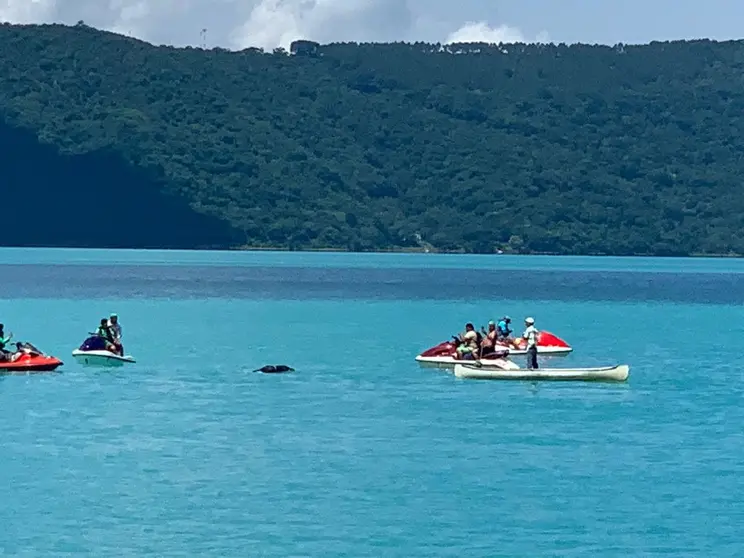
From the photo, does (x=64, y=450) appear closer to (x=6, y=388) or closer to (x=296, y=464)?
(x=296, y=464)

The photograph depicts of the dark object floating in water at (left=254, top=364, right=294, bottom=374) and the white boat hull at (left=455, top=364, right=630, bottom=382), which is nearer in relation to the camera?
the white boat hull at (left=455, top=364, right=630, bottom=382)

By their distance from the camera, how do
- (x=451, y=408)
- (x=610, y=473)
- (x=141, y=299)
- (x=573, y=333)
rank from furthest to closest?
(x=141, y=299)
(x=573, y=333)
(x=451, y=408)
(x=610, y=473)

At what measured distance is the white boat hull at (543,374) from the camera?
165 ft

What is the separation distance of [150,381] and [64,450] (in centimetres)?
1370

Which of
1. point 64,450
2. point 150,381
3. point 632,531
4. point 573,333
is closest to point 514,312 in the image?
point 573,333

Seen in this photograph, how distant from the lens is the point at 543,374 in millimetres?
50219

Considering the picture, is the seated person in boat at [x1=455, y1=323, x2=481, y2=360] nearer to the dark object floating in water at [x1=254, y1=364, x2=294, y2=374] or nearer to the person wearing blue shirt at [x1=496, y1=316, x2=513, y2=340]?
the person wearing blue shirt at [x1=496, y1=316, x2=513, y2=340]

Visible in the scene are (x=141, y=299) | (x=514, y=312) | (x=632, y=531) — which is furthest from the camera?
(x=141, y=299)

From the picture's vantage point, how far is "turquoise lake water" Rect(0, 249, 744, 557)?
2898 cm

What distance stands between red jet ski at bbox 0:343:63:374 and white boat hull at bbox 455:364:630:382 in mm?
11578

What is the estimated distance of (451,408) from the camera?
1756 inches

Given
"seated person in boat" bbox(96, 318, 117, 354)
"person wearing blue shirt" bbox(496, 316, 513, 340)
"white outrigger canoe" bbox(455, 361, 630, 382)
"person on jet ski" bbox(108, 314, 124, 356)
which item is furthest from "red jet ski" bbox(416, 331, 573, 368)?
"seated person in boat" bbox(96, 318, 117, 354)

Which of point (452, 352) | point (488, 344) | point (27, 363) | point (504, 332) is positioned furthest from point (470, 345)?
point (27, 363)

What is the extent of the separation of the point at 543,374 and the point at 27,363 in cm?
1436
